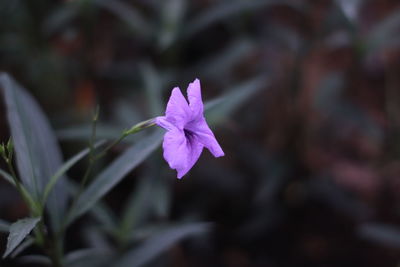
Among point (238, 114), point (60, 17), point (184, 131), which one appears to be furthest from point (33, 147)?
point (238, 114)

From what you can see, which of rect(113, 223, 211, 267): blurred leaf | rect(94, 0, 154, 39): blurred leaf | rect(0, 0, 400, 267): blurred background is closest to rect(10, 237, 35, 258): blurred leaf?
rect(113, 223, 211, 267): blurred leaf

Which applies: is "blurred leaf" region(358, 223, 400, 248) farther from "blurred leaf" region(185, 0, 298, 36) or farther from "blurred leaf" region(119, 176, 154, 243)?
"blurred leaf" region(185, 0, 298, 36)

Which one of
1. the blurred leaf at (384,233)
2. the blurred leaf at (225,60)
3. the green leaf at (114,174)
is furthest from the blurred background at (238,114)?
the green leaf at (114,174)

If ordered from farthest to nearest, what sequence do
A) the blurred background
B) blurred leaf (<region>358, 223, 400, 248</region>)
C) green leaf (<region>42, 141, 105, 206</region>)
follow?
the blurred background → blurred leaf (<region>358, 223, 400, 248</region>) → green leaf (<region>42, 141, 105, 206</region>)

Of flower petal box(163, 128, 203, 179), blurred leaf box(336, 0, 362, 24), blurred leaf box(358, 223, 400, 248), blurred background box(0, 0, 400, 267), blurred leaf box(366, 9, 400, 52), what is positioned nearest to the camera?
flower petal box(163, 128, 203, 179)

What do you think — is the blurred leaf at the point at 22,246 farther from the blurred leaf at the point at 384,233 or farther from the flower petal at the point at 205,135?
the blurred leaf at the point at 384,233

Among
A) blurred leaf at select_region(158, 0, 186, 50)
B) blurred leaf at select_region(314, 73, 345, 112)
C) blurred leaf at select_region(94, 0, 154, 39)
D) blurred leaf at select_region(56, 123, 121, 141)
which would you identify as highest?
blurred leaf at select_region(94, 0, 154, 39)

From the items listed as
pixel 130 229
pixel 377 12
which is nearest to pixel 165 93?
pixel 130 229
